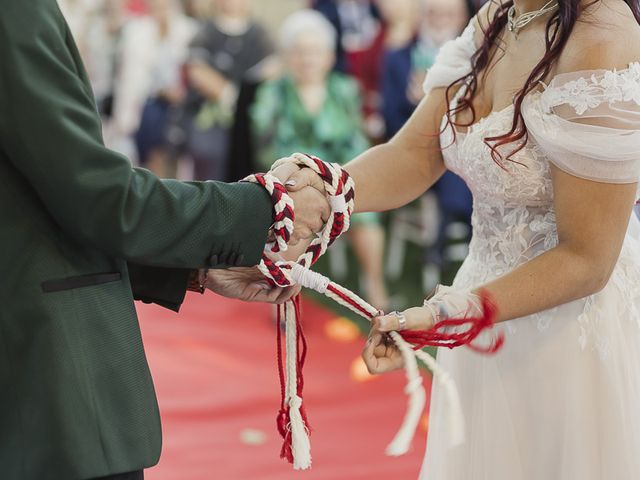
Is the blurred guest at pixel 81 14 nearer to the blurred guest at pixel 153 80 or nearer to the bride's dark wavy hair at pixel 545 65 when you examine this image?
the blurred guest at pixel 153 80

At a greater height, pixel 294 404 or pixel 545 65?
pixel 545 65

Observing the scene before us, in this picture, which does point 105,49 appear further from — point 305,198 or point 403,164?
point 305,198

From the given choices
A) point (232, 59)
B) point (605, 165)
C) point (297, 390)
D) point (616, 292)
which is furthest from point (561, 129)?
point (232, 59)

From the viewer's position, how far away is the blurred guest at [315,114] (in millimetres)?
5309

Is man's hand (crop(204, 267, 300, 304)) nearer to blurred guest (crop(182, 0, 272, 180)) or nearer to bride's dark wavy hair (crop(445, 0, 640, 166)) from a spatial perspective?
bride's dark wavy hair (crop(445, 0, 640, 166))

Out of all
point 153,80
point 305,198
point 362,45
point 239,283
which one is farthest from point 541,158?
point 153,80

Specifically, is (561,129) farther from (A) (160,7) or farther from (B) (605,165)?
(A) (160,7)

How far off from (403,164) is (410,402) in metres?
0.70

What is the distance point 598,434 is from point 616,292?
0.28 m

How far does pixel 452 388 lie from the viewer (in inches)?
71.4

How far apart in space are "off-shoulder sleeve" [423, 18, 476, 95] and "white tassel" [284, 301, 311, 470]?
2.09ft

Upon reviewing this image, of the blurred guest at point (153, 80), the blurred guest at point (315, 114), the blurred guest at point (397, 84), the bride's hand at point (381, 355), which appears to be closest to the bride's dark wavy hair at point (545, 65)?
the bride's hand at point (381, 355)

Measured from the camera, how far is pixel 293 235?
1.96 meters

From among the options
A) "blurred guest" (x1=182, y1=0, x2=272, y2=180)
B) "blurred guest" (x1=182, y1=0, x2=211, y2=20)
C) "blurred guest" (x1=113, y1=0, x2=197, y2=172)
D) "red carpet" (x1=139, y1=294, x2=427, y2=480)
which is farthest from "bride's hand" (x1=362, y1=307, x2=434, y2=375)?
"blurred guest" (x1=182, y1=0, x2=211, y2=20)
